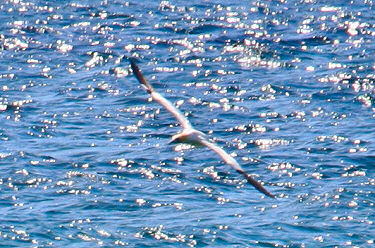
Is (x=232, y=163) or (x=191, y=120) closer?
(x=232, y=163)

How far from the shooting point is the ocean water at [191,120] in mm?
19859

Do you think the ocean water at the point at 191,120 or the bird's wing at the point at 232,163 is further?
the ocean water at the point at 191,120

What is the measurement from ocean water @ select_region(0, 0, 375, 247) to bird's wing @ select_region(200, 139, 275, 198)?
4.10 meters

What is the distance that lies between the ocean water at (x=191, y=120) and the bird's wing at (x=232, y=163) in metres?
4.10

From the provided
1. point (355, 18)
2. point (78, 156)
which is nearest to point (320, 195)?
point (78, 156)

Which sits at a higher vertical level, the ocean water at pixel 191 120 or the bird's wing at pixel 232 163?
the bird's wing at pixel 232 163

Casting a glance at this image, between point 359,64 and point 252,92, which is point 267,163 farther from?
point 359,64

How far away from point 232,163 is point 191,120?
37.2 feet

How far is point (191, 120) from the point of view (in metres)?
25.5

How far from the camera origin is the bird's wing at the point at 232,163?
44.9ft

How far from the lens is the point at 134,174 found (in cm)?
2225

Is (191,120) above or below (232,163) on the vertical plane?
below

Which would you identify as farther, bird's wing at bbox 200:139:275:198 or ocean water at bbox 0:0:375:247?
ocean water at bbox 0:0:375:247

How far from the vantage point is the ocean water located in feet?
65.2
